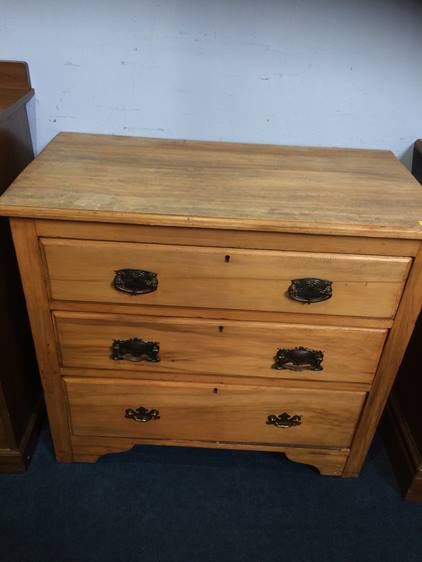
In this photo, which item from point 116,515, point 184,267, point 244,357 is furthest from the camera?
point 116,515

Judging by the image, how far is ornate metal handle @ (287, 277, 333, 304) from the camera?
1077 millimetres

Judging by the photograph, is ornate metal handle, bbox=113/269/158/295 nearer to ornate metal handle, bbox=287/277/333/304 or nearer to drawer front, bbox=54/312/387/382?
drawer front, bbox=54/312/387/382

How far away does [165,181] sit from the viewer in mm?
1131

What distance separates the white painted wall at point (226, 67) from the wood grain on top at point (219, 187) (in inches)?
2.8

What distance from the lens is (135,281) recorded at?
109 cm

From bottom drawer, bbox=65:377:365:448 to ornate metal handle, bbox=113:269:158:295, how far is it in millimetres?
306

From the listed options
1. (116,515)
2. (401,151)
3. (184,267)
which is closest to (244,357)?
(184,267)

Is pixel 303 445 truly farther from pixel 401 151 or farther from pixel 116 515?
pixel 401 151

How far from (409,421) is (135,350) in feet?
2.83

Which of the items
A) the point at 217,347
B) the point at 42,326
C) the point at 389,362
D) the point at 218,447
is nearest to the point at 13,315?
the point at 42,326

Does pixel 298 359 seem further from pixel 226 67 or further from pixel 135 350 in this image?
pixel 226 67

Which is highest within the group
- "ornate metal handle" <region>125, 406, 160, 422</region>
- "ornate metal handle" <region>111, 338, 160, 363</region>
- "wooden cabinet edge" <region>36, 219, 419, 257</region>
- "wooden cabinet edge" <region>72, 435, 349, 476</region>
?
"wooden cabinet edge" <region>36, 219, 419, 257</region>

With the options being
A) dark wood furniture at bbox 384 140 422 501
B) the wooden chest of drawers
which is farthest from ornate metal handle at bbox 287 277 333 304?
dark wood furniture at bbox 384 140 422 501

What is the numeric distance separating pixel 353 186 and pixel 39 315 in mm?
799
